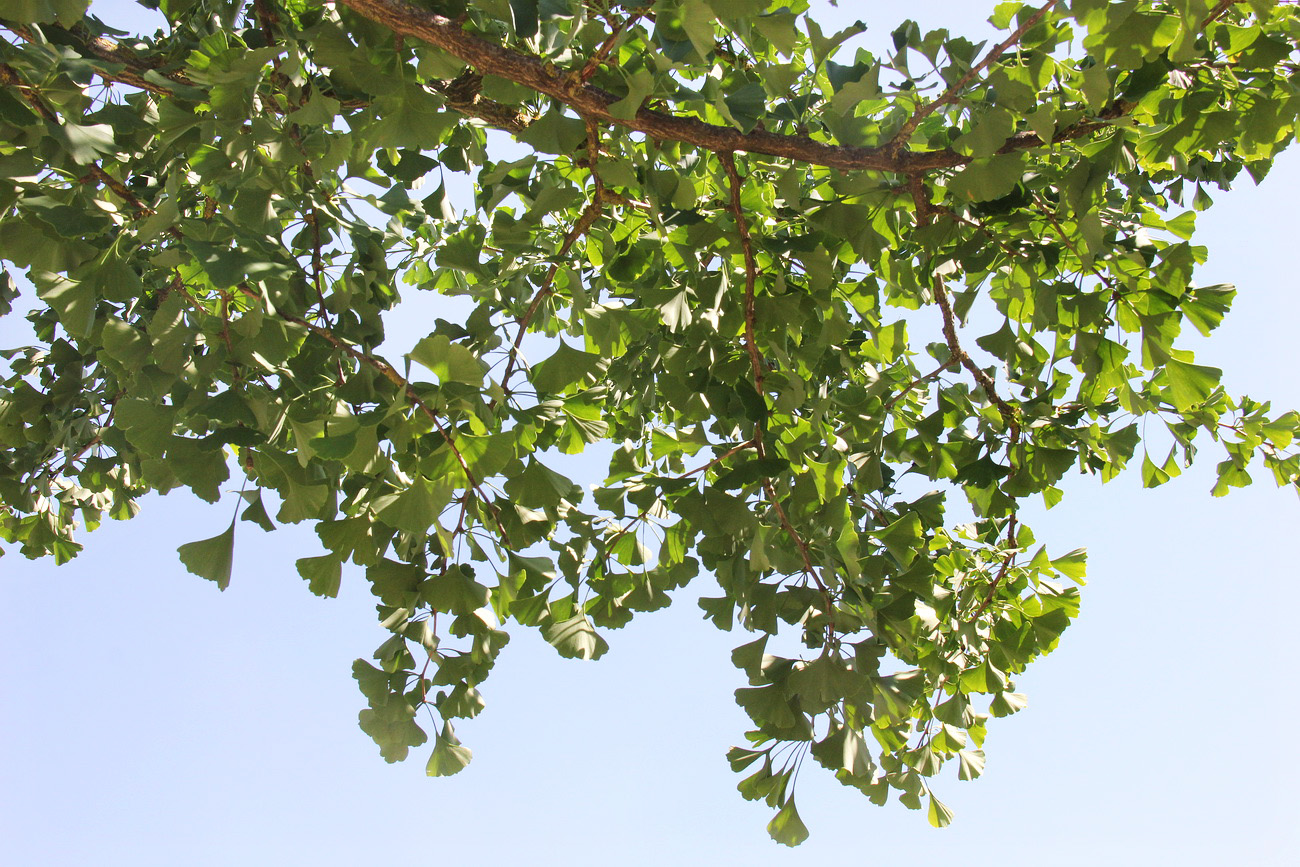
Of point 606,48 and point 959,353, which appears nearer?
point 606,48

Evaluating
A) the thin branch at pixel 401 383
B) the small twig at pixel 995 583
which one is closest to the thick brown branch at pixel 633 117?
the thin branch at pixel 401 383

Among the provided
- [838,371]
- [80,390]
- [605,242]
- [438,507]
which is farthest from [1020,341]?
[80,390]

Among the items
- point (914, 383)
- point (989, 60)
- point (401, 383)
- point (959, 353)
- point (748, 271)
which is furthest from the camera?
point (959, 353)

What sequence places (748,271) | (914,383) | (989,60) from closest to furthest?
(989,60)
(748,271)
(914,383)

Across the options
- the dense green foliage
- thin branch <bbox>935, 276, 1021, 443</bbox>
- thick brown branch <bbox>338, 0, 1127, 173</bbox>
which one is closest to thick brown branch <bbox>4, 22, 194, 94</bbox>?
the dense green foliage

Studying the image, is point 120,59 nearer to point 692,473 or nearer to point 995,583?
point 692,473

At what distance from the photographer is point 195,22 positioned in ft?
5.48

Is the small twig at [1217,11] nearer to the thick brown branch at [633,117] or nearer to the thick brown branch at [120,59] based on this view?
the thick brown branch at [633,117]

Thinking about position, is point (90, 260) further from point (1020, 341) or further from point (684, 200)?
point (1020, 341)

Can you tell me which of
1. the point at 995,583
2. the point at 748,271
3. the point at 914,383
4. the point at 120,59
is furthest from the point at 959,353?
the point at 120,59

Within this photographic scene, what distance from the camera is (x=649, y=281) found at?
5.97 feet

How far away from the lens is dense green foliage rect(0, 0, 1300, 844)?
130 centimetres

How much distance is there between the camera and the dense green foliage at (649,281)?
4.26 ft

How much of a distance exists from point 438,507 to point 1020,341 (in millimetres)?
1455
